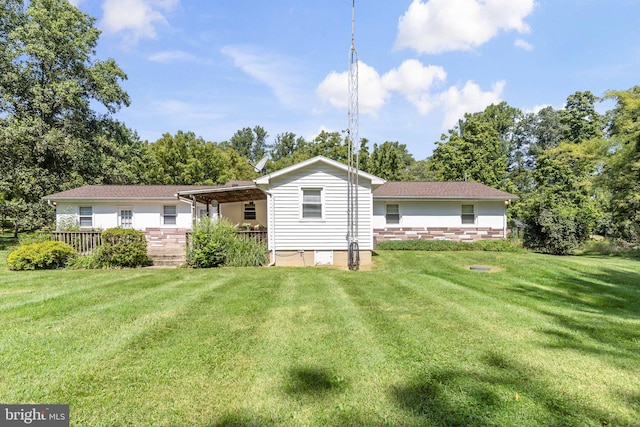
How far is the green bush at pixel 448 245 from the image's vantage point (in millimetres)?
16500

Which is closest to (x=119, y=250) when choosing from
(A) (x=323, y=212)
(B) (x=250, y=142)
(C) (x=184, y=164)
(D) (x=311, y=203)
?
(D) (x=311, y=203)

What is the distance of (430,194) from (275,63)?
431 inches

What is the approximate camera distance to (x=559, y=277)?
9.31 m

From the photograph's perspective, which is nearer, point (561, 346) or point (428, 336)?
point (561, 346)

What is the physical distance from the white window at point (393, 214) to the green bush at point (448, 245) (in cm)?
159

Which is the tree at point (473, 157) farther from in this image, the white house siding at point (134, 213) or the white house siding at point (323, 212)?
the white house siding at point (134, 213)

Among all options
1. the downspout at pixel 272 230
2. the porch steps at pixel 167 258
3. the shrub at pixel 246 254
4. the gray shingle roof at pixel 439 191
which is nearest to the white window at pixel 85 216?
the porch steps at pixel 167 258

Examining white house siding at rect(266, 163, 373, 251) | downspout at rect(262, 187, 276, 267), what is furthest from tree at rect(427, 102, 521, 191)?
downspout at rect(262, 187, 276, 267)

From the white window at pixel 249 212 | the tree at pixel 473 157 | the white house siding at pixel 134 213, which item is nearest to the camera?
the white house siding at pixel 134 213

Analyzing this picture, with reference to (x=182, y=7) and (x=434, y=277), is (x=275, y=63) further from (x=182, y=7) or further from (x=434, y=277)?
(x=434, y=277)

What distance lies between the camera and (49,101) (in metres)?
21.1

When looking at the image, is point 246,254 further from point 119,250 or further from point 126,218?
point 126,218

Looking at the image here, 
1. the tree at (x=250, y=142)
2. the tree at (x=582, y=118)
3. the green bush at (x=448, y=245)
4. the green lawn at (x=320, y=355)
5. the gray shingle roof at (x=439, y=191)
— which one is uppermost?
the tree at (x=250, y=142)

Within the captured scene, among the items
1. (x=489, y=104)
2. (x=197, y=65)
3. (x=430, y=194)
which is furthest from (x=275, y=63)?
(x=489, y=104)
